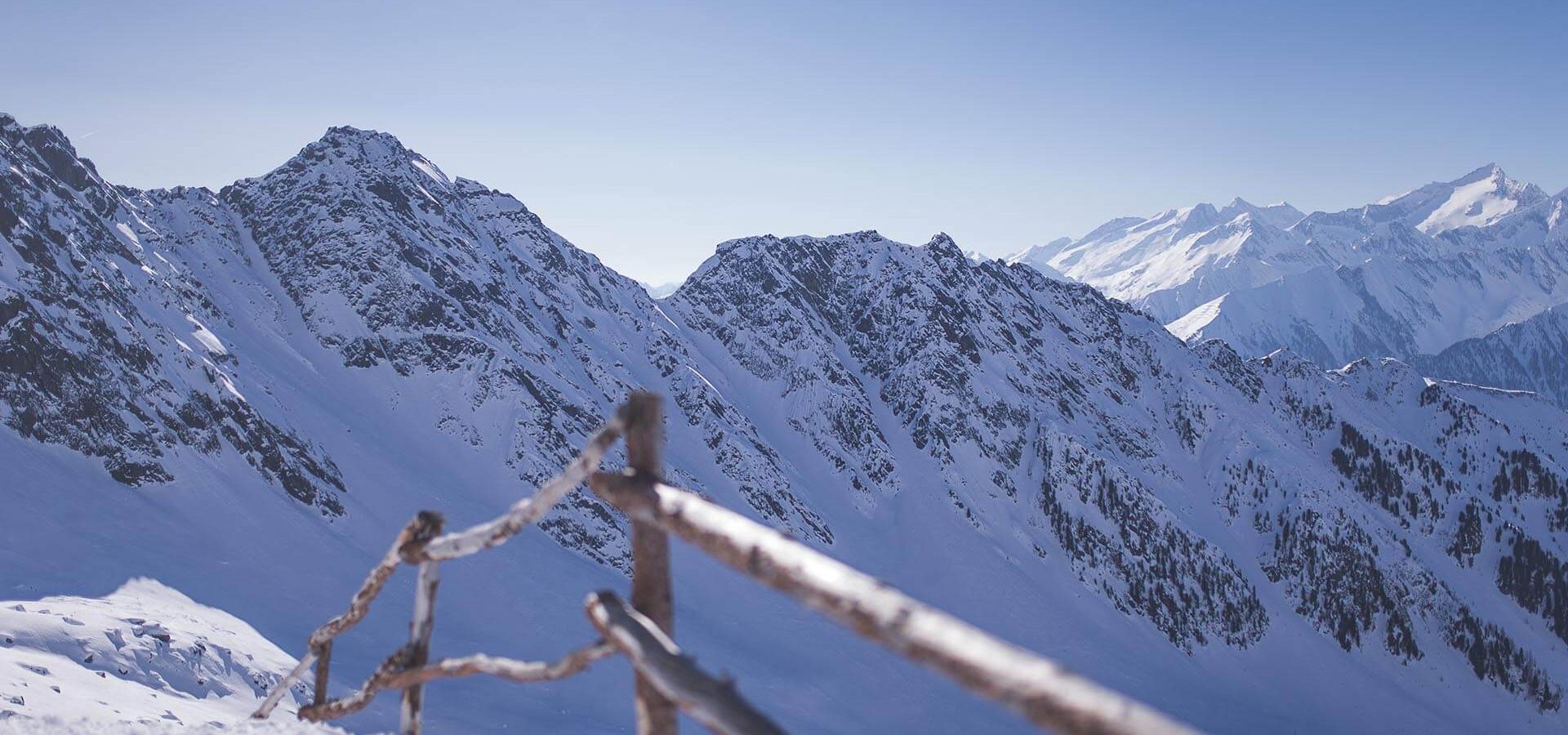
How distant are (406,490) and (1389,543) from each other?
11416 centimetres

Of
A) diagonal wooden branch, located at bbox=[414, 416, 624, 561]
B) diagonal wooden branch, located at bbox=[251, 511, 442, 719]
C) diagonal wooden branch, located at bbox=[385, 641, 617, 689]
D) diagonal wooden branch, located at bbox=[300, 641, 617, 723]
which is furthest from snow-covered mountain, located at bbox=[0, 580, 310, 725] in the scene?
diagonal wooden branch, located at bbox=[414, 416, 624, 561]

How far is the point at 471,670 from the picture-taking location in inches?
150

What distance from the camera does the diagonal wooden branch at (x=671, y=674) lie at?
2.22m

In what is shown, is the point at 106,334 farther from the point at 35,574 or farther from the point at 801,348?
the point at 801,348

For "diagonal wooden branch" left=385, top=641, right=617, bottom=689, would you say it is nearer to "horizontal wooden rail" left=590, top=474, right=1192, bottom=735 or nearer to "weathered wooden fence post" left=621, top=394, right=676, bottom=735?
"weathered wooden fence post" left=621, top=394, right=676, bottom=735

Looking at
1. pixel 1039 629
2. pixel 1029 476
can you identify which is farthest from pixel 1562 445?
pixel 1039 629

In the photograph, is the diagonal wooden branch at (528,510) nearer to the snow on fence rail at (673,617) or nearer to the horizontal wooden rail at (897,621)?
the snow on fence rail at (673,617)

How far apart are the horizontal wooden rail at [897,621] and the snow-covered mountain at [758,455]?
35109 millimetres

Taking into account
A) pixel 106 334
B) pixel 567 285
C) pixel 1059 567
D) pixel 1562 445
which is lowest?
pixel 106 334

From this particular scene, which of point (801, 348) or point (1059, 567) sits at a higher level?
point (801, 348)

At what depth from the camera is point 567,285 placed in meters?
101

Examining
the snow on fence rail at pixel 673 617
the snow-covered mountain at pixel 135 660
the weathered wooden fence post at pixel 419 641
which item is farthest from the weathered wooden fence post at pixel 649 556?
the snow-covered mountain at pixel 135 660

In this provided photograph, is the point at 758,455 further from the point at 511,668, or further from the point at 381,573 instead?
the point at 511,668

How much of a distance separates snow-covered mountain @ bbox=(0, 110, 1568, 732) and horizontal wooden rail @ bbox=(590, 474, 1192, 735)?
115ft
